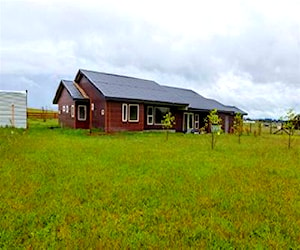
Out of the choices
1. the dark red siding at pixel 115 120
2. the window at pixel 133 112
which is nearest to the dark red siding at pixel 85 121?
the dark red siding at pixel 115 120

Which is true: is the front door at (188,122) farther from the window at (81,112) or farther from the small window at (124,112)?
the window at (81,112)

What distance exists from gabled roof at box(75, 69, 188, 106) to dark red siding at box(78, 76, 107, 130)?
58 cm

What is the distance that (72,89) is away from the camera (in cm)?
2672

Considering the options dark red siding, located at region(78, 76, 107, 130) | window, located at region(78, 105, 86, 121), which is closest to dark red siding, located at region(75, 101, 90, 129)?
window, located at region(78, 105, 86, 121)

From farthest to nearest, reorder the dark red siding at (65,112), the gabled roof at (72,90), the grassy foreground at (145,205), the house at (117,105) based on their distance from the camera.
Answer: the dark red siding at (65,112), the gabled roof at (72,90), the house at (117,105), the grassy foreground at (145,205)

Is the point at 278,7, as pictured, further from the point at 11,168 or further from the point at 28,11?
the point at 11,168

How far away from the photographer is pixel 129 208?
5746 millimetres

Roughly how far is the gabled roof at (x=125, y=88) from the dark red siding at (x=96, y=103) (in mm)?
581

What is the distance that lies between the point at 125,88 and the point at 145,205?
20869 millimetres

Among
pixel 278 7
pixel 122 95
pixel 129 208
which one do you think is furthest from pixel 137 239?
pixel 122 95

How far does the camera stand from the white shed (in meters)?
25.6

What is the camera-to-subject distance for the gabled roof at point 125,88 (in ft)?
78.2

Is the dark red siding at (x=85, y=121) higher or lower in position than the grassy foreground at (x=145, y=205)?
higher

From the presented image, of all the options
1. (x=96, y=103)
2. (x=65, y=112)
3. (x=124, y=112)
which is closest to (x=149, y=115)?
(x=124, y=112)
